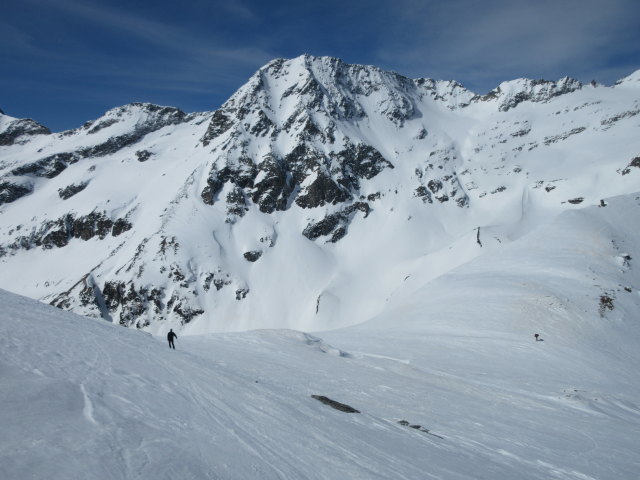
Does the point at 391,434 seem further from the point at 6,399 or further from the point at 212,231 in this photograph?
the point at 212,231

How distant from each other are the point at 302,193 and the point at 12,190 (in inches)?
4944

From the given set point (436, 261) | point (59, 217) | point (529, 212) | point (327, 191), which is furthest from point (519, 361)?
point (59, 217)

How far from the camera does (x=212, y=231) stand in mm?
110688

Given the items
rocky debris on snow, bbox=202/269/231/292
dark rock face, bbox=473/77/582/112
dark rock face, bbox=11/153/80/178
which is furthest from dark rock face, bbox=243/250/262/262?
dark rock face, bbox=473/77/582/112

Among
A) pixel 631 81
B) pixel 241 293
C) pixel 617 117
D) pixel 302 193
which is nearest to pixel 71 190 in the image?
pixel 302 193

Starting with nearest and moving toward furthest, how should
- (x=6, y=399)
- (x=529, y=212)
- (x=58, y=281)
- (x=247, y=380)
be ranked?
1. (x=6, y=399)
2. (x=247, y=380)
3. (x=529, y=212)
4. (x=58, y=281)

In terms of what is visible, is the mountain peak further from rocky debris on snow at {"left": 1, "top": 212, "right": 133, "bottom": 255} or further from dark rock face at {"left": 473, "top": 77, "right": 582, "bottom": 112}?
rocky debris on snow at {"left": 1, "top": 212, "right": 133, "bottom": 255}

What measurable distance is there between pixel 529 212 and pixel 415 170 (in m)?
46.0

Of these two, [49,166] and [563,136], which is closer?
[563,136]

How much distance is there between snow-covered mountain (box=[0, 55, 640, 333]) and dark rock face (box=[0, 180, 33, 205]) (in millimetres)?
528

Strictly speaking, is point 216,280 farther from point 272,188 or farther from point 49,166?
point 49,166

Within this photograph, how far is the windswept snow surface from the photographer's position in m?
6.21

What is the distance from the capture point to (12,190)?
161000 millimetres

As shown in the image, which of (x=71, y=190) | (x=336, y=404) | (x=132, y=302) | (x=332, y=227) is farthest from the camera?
(x=71, y=190)
